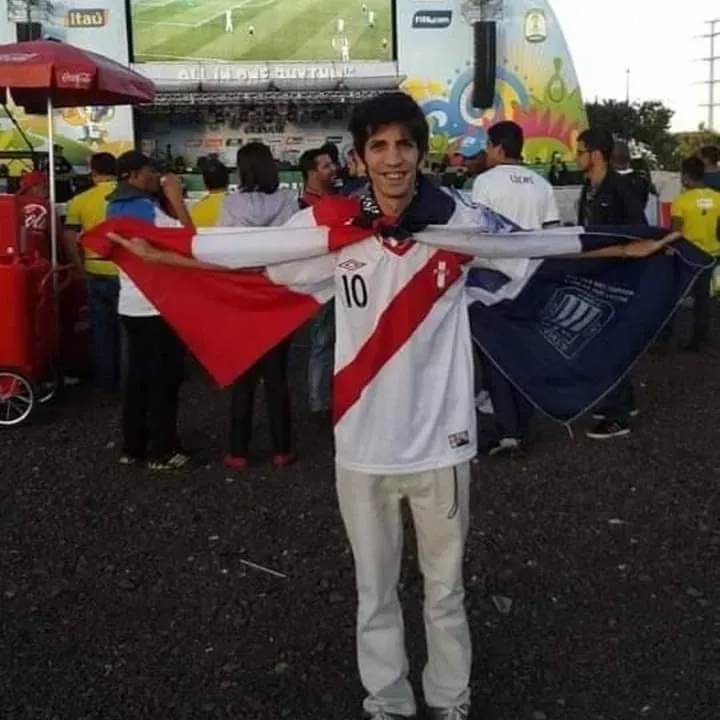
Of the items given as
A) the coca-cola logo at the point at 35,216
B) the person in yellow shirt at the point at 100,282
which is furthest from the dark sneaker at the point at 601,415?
the coca-cola logo at the point at 35,216

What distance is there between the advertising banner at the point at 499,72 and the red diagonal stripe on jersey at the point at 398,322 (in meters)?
26.9

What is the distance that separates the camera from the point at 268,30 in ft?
104

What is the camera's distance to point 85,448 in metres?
7.41

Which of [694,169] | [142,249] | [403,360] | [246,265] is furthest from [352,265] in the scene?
[694,169]

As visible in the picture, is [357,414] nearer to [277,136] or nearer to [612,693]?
[612,693]

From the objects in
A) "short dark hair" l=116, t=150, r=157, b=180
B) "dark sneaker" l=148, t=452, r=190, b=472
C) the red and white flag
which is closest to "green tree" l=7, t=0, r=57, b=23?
"short dark hair" l=116, t=150, r=157, b=180

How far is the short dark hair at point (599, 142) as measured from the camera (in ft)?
24.2

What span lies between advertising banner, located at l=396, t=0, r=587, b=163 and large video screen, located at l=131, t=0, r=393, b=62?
0.92 metres

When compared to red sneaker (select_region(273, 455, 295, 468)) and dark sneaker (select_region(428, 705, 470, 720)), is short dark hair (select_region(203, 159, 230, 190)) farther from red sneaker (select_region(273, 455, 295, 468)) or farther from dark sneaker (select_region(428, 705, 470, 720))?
dark sneaker (select_region(428, 705, 470, 720))

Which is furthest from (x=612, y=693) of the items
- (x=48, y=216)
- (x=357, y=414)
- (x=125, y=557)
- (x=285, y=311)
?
(x=48, y=216)

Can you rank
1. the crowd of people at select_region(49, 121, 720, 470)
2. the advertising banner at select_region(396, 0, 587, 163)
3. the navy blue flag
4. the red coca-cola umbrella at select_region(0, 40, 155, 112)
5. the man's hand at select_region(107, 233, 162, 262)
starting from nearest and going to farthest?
the man's hand at select_region(107, 233, 162, 262)
the navy blue flag
the crowd of people at select_region(49, 121, 720, 470)
the red coca-cola umbrella at select_region(0, 40, 155, 112)
the advertising banner at select_region(396, 0, 587, 163)

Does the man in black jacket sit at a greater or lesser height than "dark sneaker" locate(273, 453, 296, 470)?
greater

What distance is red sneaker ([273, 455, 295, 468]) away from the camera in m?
6.80

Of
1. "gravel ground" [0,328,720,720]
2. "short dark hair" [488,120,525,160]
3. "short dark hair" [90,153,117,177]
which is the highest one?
"short dark hair" [488,120,525,160]
